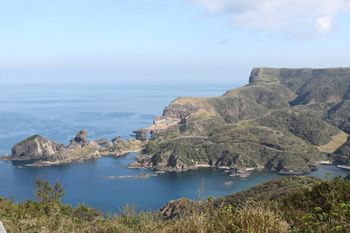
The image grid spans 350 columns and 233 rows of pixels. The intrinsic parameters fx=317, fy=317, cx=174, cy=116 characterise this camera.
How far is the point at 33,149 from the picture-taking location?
142m

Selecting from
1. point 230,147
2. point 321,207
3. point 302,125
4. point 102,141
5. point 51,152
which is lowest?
point 51,152

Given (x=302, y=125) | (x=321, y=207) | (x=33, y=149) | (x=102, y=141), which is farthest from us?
(x=302, y=125)

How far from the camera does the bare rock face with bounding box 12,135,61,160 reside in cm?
14075

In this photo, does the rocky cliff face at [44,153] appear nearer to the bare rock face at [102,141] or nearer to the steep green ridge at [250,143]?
the bare rock face at [102,141]

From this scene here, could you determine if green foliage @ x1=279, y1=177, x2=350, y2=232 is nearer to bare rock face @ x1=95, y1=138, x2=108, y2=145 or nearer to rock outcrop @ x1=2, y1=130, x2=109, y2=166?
rock outcrop @ x1=2, y1=130, x2=109, y2=166

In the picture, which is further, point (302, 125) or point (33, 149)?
point (302, 125)

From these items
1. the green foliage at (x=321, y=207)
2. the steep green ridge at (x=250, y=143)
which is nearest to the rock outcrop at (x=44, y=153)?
the steep green ridge at (x=250, y=143)

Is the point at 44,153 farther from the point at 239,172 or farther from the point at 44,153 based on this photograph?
the point at 239,172

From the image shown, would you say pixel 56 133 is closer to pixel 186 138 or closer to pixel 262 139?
pixel 186 138

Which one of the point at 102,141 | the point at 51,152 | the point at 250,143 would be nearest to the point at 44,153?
the point at 51,152

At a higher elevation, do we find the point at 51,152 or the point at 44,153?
the point at 51,152

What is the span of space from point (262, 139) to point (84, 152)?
8785 centimetres

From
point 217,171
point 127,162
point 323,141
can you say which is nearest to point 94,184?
point 127,162

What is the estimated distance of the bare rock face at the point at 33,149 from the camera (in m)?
141
